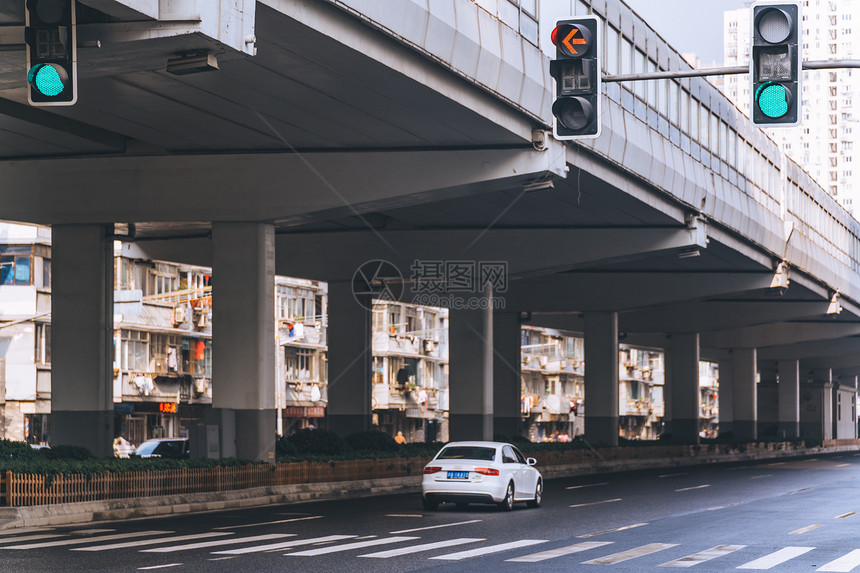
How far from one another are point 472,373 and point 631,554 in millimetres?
31459

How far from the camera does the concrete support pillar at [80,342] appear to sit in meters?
34.2

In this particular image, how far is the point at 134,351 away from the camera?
201ft

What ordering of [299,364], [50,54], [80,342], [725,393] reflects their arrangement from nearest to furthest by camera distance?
[50,54]
[80,342]
[299,364]
[725,393]

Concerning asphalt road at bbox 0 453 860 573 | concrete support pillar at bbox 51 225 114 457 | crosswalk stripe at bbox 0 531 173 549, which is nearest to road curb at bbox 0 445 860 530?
asphalt road at bbox 0 453 860 573

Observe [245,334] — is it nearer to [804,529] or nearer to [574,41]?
[804,529]

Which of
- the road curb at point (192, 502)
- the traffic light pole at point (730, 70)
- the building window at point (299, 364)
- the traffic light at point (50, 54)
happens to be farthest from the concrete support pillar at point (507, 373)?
the traffic light at point (50, 54)

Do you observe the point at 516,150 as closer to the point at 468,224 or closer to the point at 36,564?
the point at 468,224

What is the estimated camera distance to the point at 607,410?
6097 cm

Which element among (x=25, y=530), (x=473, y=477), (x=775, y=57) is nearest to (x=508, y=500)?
(x=473, y=477)

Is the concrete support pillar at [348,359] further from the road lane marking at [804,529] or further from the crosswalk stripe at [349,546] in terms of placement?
the crosswalk stripe at [349,546]

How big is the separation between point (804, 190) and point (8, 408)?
127 ft

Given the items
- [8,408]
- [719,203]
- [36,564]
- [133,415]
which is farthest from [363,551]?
[133,415]

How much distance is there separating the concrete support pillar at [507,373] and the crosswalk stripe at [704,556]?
142 ft

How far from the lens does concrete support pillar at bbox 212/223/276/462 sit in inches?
1259
